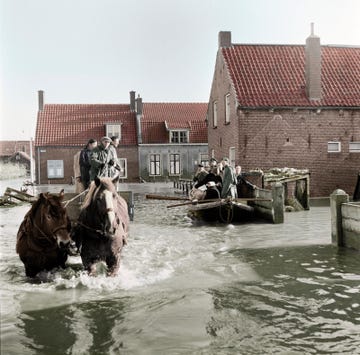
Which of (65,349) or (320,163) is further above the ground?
(320,163)

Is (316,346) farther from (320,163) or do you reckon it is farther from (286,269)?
(320,163)

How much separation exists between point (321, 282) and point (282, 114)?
15.8 meters

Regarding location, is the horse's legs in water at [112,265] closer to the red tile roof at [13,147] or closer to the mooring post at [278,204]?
the mooring post at [278,204]

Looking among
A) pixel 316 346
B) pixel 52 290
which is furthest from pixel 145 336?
pixel 52 290

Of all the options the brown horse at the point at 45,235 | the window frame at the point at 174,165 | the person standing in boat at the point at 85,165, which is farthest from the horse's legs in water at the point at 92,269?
the window frame at the point at 174,165

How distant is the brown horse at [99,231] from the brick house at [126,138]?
3066 cm

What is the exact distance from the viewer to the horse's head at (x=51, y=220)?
647 centimetres

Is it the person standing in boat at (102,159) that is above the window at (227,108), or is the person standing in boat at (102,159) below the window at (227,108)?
below

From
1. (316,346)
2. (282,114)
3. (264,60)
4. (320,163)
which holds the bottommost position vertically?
(316,346)

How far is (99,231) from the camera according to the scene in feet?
21.9

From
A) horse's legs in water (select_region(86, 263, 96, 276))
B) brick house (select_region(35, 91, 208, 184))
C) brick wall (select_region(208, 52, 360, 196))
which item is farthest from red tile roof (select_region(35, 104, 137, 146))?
horse's legs in water (select_region(86, 263, 96, 276))

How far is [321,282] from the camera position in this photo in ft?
23.5

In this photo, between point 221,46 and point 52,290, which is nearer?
point 52,290

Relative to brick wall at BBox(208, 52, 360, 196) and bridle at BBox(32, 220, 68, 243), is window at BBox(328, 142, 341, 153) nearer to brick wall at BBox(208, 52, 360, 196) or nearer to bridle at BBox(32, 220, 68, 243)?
brick wall at BBox(208, 52, 360, 196)
